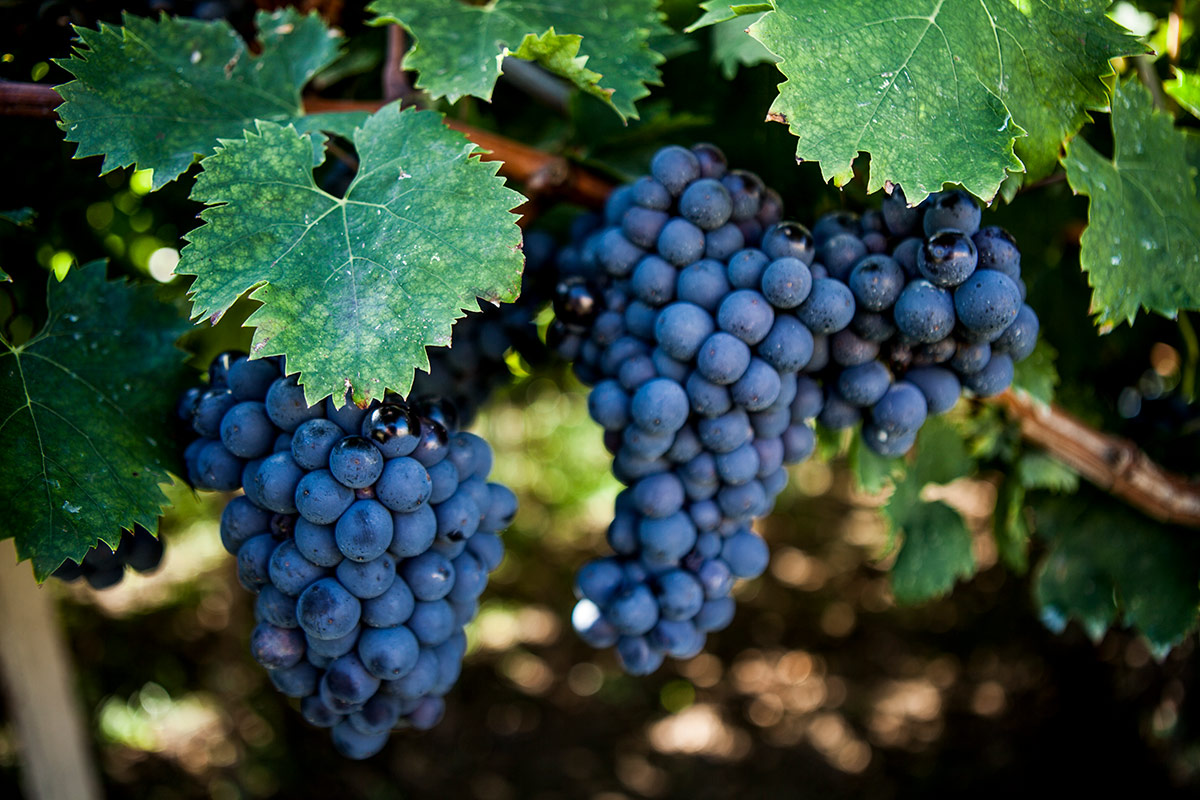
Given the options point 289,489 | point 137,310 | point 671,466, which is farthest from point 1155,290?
point 137,310

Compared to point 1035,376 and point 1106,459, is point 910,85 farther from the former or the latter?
point 1106,459

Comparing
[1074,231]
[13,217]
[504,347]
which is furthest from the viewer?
[1074,231]

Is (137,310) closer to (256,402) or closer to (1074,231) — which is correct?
(256,402)

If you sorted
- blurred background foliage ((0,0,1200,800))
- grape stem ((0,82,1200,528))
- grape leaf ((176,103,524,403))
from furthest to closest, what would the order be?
blurred background foliage ((0,0,1200,800)), grape stem ((0,82,1200,528)), grape leaf ((176,103,524,403))

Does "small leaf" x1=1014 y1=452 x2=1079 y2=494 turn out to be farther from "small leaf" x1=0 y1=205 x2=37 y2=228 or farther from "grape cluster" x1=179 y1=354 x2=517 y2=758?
"small leaf" x1=0 y1=205 x2=37 y2=228

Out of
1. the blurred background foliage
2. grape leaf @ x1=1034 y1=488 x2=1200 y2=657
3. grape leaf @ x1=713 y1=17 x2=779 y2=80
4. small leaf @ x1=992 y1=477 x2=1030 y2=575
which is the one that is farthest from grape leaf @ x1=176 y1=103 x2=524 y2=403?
grape leaf @ x1=1034 y1=488 x2=1200 y2=657
